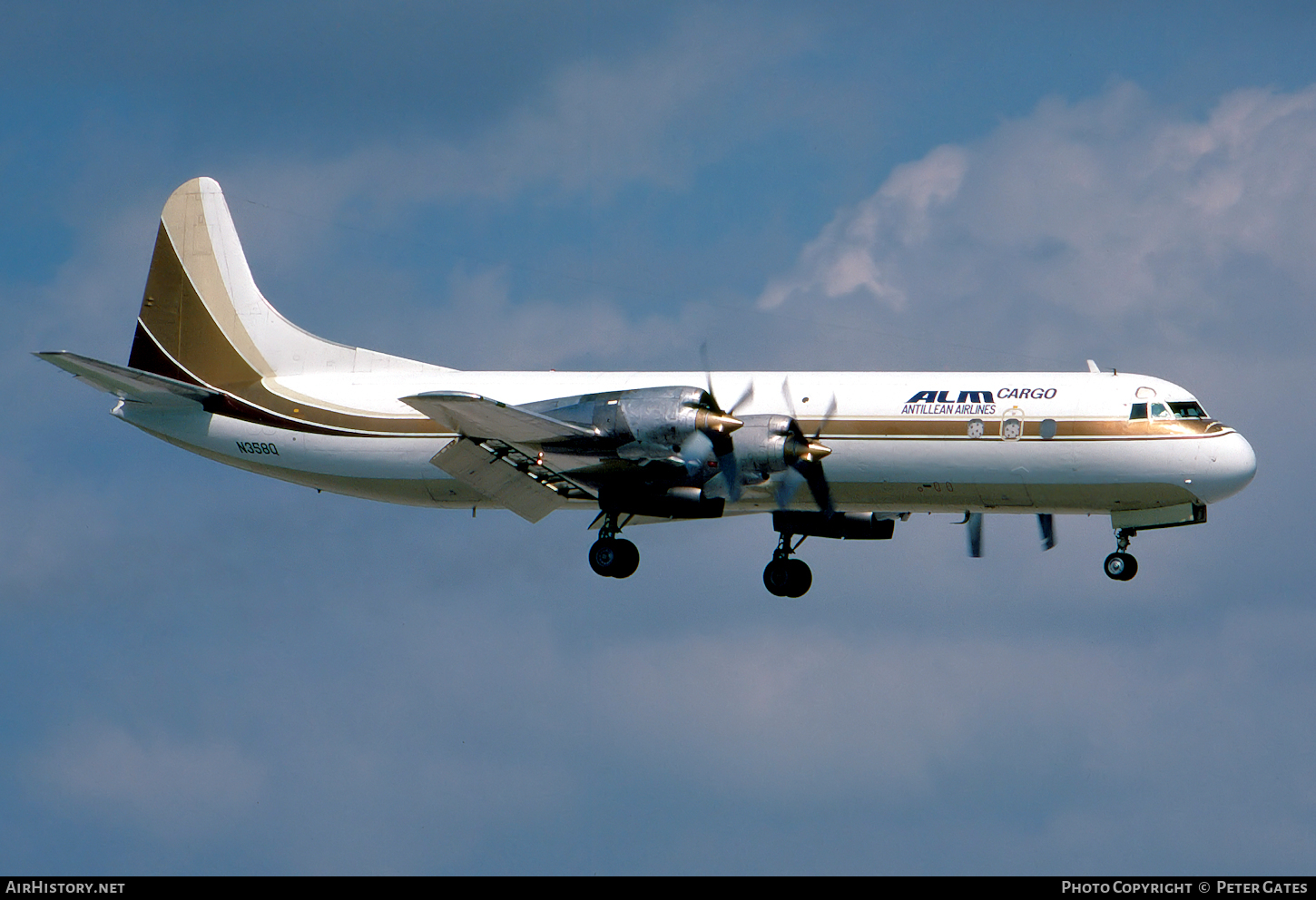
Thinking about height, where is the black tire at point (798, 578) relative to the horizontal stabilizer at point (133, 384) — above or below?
below

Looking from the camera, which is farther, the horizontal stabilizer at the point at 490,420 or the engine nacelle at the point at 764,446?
the engine nacelle at the point at 764,446

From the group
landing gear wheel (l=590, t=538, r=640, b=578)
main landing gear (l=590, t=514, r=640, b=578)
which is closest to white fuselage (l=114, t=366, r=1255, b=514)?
main landing gear (l=590, t=514, r=640, b=578)

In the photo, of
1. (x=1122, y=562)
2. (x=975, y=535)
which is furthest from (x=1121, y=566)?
(x=975, y=535)

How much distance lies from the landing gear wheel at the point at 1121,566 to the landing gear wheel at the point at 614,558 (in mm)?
10750

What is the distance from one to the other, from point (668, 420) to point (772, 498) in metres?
4.09

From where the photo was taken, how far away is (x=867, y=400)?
40469 millimetres

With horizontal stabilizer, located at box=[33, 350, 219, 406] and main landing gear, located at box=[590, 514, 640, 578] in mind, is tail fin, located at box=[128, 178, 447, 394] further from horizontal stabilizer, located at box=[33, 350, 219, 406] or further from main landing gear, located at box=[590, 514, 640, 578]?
main landing gear, located at box=[590, 514, 640, 578]

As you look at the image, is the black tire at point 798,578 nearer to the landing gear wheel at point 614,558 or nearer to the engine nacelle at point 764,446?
the landing gear wheel at point 614,558

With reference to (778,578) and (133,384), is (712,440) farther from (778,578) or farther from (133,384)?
(133,384)

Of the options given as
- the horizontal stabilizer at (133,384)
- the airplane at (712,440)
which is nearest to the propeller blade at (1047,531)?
the airplane at (712,440)

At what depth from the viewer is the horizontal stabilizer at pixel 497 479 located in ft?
132

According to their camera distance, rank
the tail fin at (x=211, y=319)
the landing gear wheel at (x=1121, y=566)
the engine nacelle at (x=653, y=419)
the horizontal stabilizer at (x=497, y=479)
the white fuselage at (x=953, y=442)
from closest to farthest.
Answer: the engine nacelle at (x=653, y=419), the white fuselage at (x=953, y=442), the landing gear wheel at (x=1121, y=566), the horizontal stabilizer at (x=497, y=479), the tail fin at (x=211, y=319)
